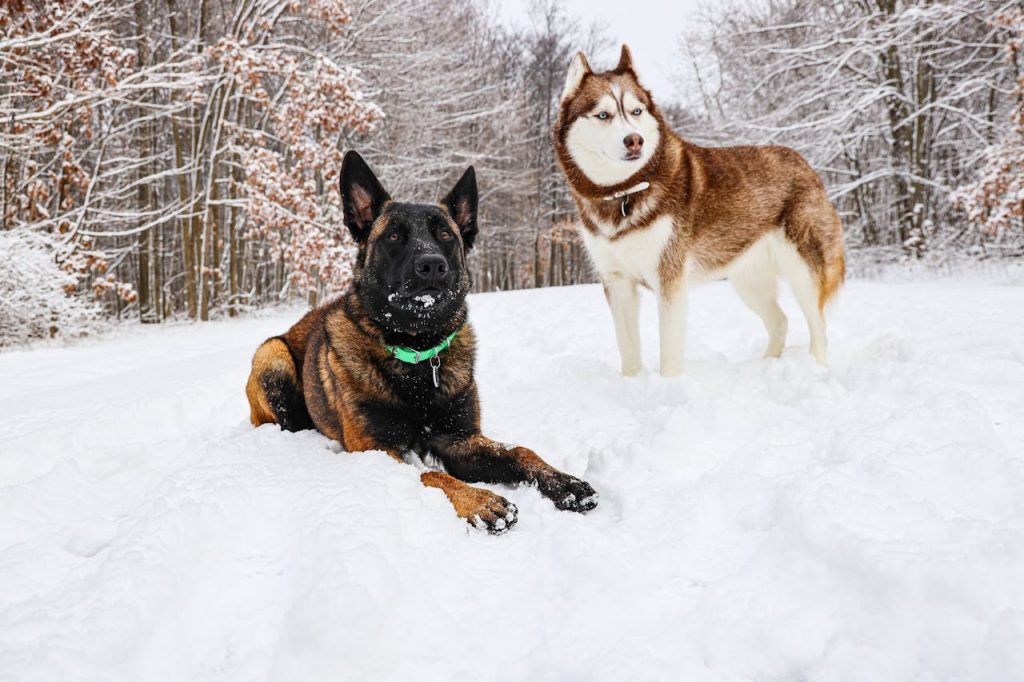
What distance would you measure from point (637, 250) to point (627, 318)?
0.53m

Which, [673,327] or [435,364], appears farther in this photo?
[673,327]

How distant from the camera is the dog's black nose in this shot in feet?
8.60

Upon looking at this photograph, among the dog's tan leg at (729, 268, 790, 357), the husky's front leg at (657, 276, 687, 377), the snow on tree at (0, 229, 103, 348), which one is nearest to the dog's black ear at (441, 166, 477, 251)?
the husky's front leg at (657, 276, 687, 377)

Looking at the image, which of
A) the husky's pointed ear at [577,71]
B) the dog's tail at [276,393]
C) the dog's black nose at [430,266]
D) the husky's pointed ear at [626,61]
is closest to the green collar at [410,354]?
the dog's black nose at [430,266]

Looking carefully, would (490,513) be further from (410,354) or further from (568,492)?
(410,354)

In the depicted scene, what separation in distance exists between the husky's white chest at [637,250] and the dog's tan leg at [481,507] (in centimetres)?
217

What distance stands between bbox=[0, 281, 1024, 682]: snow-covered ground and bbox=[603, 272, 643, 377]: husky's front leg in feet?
2.39

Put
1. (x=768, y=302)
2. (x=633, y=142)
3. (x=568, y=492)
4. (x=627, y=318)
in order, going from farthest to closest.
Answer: (x=768, y=302) → (x=627, y=318) → (x=633, y=142) → (x=568, y=492)

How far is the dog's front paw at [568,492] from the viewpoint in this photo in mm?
2180

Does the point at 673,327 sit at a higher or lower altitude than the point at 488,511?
higher

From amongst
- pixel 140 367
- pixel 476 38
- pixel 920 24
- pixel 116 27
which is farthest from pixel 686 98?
pixel 140 367

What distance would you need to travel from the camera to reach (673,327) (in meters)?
3.87

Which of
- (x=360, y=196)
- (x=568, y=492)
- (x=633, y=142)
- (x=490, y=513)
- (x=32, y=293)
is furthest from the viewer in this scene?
(x=32, y=293)

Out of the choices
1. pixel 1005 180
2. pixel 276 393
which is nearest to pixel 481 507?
pixel 276 393
